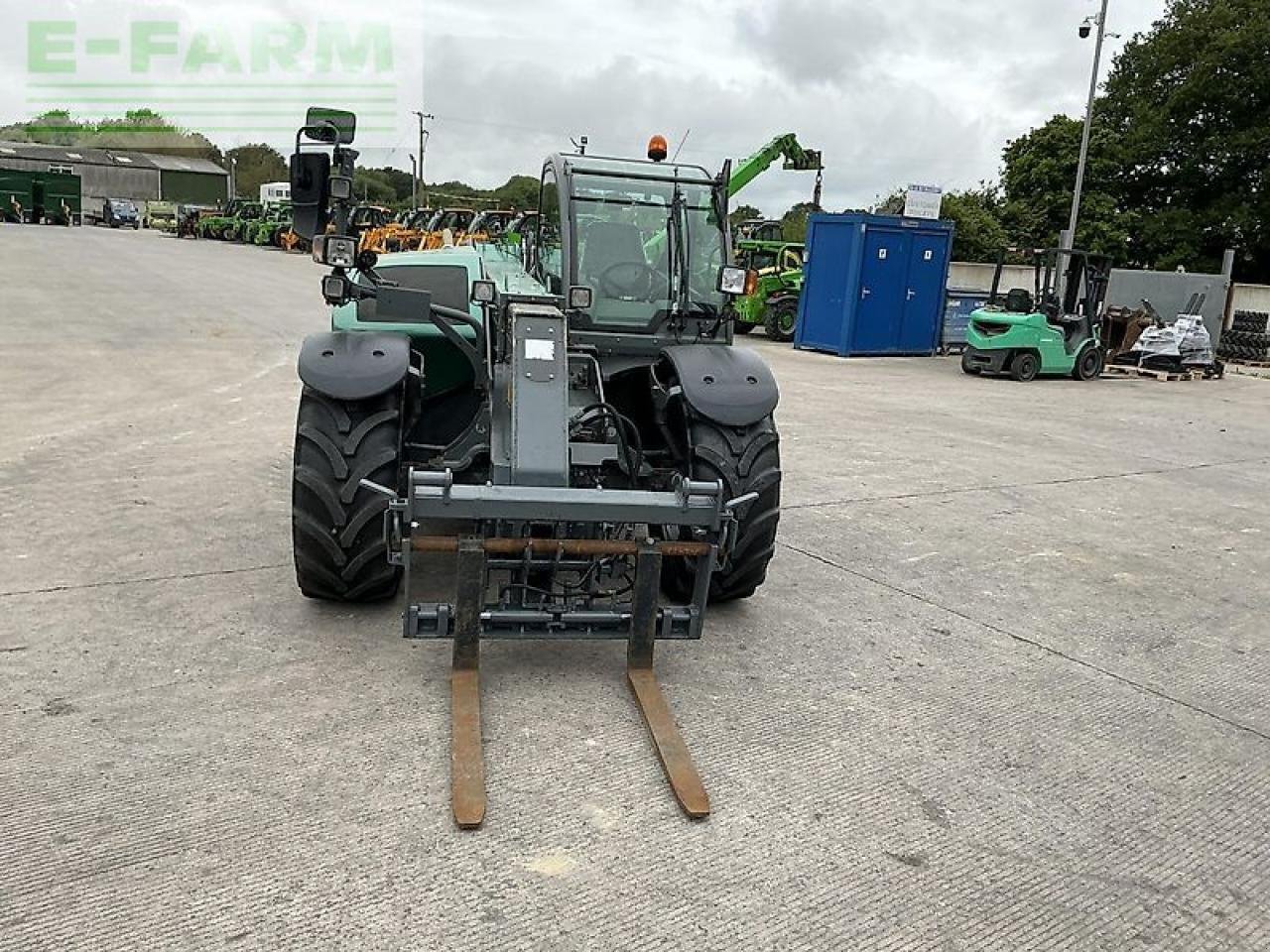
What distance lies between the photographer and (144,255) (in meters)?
29.6

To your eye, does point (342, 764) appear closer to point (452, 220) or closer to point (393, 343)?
point (393, 343)

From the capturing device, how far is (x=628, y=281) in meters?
5.18

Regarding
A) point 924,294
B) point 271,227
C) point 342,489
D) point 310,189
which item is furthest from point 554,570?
point 271,227

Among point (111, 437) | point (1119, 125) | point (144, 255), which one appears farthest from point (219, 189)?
point (111, 437)

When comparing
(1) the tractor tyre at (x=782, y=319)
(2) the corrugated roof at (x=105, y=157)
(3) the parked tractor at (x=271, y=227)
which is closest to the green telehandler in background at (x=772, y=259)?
(1) the tractor tyre at (x=782, y=319)

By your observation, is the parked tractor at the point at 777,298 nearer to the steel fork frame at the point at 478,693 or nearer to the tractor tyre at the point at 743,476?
the tractor tyre at the point at 743,476

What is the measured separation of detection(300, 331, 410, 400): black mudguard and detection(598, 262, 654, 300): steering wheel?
108cm

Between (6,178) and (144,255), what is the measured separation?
77.0ft

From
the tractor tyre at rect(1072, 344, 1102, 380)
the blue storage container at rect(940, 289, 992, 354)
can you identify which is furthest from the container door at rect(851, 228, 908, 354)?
the tractor tyre at rect(1072, 344, 1102, 380)

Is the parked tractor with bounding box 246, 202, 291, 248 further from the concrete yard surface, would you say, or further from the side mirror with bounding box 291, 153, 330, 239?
the side mirror with bounding box 291, 153, 330, 239

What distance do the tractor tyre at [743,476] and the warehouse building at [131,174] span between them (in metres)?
76.5

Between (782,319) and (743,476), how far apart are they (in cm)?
1555

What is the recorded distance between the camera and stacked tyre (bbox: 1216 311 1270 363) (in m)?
20.5

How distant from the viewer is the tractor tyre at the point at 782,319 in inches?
769
